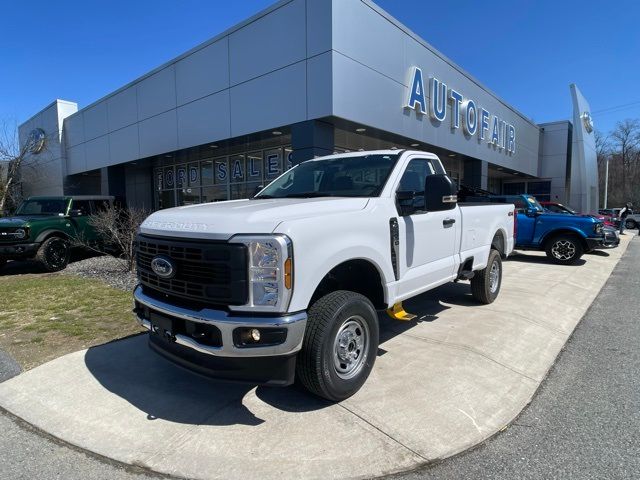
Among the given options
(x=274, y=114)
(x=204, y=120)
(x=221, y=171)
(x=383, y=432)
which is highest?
(x=204, y=120)

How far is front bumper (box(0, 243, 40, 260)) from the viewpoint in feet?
30.1

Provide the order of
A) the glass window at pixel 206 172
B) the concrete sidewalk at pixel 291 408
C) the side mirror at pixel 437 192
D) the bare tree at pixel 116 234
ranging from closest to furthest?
1. the concrete sidewalk at pixel 291 408
2. the side mirror at pixel 437 192
3. the bare tree at pixel 116 234
4. the glass window at pixel 206 172

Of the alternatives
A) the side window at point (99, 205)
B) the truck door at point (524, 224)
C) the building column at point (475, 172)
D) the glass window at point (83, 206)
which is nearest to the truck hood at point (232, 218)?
the glass window at point (83, 206)

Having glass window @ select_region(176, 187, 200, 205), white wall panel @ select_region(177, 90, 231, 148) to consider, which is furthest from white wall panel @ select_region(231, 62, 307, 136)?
glass window @ select_region(176, 187, 200, 205)

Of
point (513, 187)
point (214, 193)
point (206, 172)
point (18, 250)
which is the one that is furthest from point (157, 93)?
point (513, 187)

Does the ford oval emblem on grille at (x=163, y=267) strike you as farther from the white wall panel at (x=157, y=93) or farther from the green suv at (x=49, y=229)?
the white wall panel at (x=157, y=93)

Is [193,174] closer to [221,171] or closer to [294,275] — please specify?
[221,171]

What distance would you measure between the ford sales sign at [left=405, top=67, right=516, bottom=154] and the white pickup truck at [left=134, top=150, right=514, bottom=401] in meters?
9.83

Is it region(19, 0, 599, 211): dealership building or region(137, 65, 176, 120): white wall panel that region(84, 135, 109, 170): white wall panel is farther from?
region(137, 65, 176, 120): white wall panel

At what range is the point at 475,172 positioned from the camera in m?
19.8

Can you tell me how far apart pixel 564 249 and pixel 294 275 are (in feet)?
36.8

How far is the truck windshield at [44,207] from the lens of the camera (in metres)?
10.7

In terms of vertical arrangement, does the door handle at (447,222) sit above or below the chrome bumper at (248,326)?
above

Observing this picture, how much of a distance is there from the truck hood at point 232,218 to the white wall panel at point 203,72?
10.6 meters
